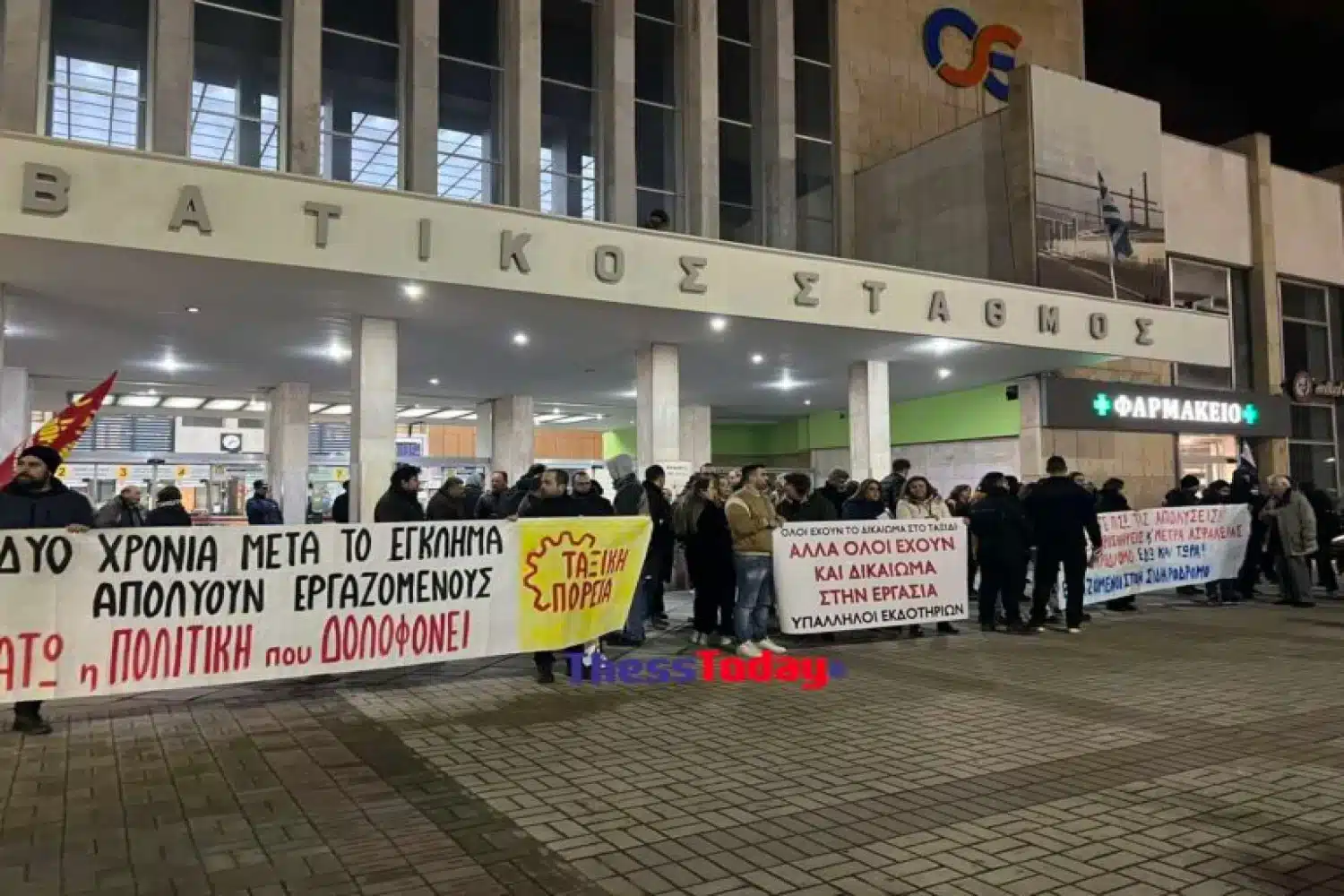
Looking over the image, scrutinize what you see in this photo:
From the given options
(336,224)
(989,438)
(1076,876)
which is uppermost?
(336,224)

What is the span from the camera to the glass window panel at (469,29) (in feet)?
64.2

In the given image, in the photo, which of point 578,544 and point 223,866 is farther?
point 578,544

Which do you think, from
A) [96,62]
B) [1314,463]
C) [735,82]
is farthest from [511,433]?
[1314,463]

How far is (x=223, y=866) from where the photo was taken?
4043mm

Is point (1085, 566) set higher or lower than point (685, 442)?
lower

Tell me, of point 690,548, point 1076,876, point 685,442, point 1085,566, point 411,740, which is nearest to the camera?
point 1076,876

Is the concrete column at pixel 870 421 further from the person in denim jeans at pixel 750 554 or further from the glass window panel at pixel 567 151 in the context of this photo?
the person in denim jeans at pixel 750 554

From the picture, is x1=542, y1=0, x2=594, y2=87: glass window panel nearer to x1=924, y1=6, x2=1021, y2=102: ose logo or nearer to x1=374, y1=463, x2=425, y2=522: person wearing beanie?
x1=924, y1=6, x2=1021, y2=102: ose logo

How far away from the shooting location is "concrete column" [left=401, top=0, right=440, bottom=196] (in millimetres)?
17594

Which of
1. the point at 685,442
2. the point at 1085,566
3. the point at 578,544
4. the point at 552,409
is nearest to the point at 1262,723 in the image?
the point at 1085,566

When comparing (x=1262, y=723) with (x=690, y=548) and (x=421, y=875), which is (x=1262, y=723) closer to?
(x=690, y=548)

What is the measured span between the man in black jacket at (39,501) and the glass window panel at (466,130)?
549 inches

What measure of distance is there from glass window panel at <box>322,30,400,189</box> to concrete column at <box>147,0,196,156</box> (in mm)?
2977

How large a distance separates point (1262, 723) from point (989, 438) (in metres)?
14.5
